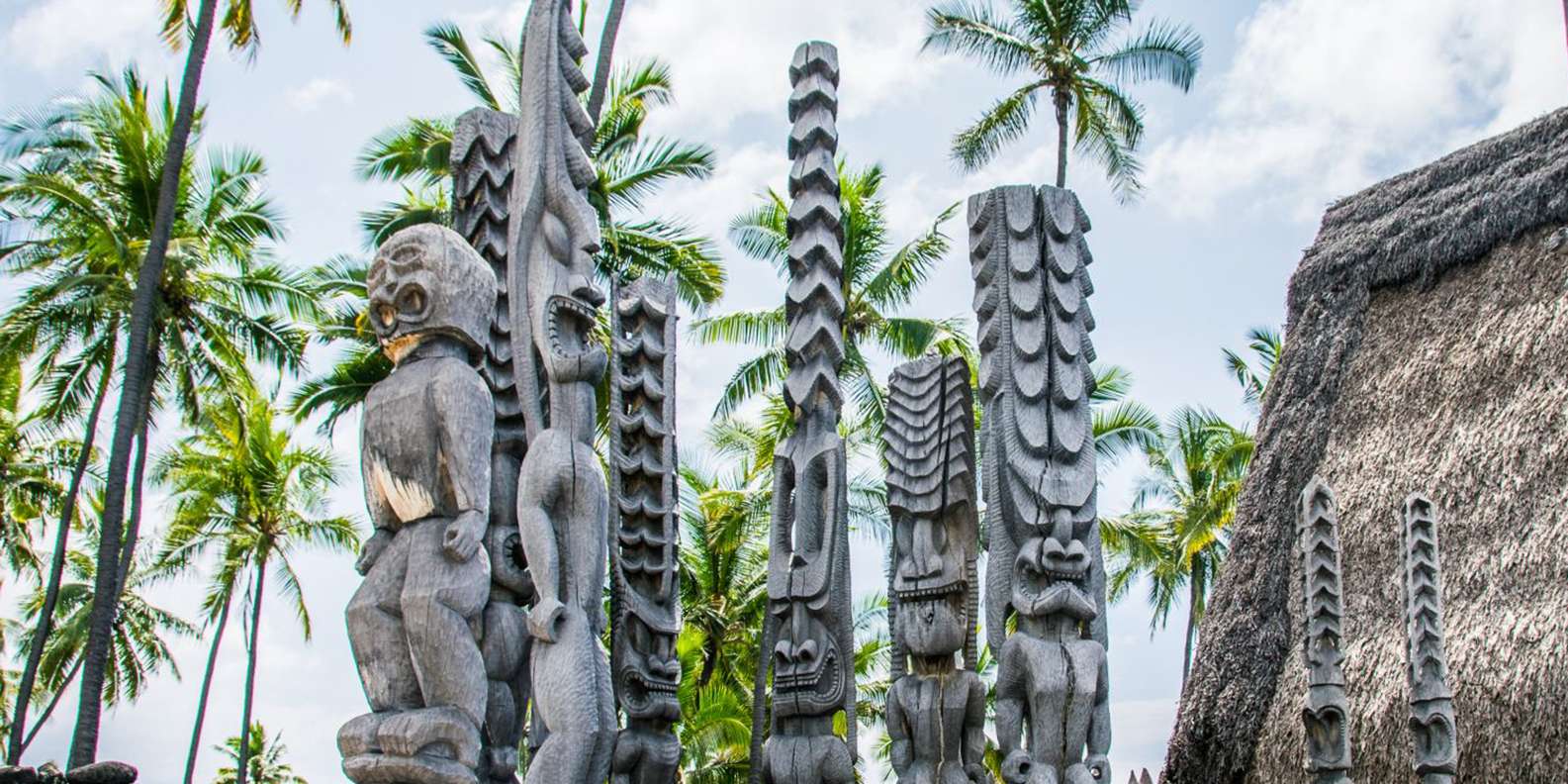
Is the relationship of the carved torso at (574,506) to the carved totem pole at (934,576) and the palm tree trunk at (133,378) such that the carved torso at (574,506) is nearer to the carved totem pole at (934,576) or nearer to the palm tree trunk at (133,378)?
the carved totem pole at (934,576)

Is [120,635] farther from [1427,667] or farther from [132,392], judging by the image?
[1427,667]

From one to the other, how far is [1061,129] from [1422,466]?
28.3 feet

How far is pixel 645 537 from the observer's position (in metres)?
6.76

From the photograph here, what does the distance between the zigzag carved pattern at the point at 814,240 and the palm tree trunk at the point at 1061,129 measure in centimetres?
1123

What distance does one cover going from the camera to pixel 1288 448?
44.9 ft

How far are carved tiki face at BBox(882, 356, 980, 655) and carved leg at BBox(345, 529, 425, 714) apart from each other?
9.20 ft

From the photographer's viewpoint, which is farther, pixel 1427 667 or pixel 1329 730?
pixel 1427 667

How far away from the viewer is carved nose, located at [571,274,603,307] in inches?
233

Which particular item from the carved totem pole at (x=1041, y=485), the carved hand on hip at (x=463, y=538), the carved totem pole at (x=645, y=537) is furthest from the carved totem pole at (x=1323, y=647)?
the carved hand on hip at (x=463, y=538)

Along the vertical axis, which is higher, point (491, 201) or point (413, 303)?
point (491, 201)

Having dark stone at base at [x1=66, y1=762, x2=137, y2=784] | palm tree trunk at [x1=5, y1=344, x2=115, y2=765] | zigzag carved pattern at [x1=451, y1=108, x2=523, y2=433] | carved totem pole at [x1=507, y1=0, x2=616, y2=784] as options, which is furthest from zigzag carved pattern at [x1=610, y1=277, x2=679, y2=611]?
palm tree trunk at [x1=5, y1=344, x2=115, y2=765]

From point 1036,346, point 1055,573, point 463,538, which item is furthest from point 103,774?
point 1036,346

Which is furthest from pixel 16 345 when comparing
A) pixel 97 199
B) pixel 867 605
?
pixel 867 605

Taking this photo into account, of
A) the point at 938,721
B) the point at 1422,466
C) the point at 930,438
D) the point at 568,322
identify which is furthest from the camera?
the point at 1422,466
